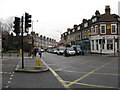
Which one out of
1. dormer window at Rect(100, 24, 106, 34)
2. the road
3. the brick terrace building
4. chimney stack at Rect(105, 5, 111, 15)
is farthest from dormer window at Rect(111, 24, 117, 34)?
the road

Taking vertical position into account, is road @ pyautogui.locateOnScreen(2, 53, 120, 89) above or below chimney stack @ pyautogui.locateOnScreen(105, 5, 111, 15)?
below

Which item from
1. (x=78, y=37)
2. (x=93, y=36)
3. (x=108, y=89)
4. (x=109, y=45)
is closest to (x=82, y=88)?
(x=108, y=89)

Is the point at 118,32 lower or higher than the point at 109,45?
higher

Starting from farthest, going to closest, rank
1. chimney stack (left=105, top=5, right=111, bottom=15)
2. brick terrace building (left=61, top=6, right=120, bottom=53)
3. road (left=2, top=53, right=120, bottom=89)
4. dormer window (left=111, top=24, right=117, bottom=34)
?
chimney stack (left=105, top=5, right=111, bottom=15) < dormer window (left=111, top=24, right=117, bottom=34) < brick terrace building (left=61, top=6, right=120, bottom=53) < road (left=2, top=53, right=120, bottom=89)

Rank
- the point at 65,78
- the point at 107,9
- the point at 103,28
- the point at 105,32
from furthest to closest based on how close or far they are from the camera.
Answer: the point at 107,9 → the point at 103,28 → the point at 105,32 → the point at 65,78

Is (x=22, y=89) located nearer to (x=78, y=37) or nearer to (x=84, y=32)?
(x=84, y=32)

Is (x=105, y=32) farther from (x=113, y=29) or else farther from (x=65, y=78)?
(x=65, y=78)

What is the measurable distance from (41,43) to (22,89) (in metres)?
134

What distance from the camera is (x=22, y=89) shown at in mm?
7578

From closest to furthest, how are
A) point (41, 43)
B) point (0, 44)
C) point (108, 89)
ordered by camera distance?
point (108, 89)
point (0, 44)
point (41, 43)

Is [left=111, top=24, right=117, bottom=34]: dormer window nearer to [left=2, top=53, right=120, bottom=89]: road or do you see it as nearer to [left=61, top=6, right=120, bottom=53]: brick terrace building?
[left=61, top=6, right=120, bottom=53]: brick terrace building

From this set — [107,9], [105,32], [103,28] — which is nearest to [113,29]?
[105,32]

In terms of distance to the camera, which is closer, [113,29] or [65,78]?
[65,78]

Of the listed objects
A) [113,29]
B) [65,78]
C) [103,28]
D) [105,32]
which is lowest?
[65,78]
